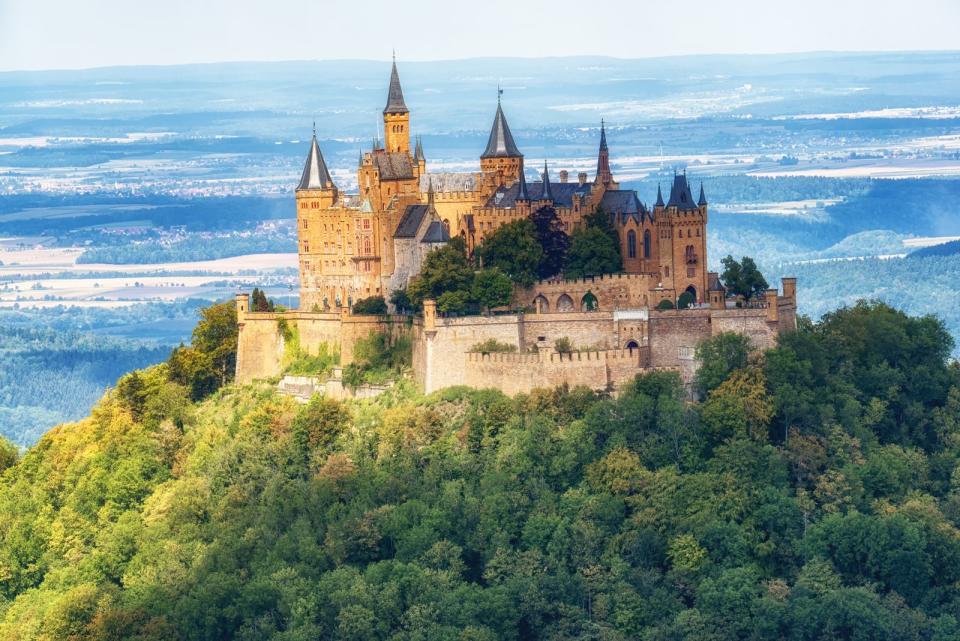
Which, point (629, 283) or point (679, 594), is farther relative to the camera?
point (629, 283)

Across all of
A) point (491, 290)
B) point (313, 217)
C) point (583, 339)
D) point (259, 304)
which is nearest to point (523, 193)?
point (491, 290)

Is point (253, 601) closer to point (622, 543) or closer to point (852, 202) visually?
point (622, 543)

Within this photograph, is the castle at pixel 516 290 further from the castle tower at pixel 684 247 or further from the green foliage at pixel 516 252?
the green foliage at pixel 516 252

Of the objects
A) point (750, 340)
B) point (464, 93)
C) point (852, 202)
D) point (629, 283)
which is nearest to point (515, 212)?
point (629, 283)

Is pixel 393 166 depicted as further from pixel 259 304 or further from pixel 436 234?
pixel 259 304

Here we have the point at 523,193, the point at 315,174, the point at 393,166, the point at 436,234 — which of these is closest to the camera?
the point at 436,234

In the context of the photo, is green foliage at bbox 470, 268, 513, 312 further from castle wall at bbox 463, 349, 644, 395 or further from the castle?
castle wall at bbox 463, 349, 644, 395

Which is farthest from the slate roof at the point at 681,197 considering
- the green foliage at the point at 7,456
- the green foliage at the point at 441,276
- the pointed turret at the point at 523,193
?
the green foliage at the point at 7,456
